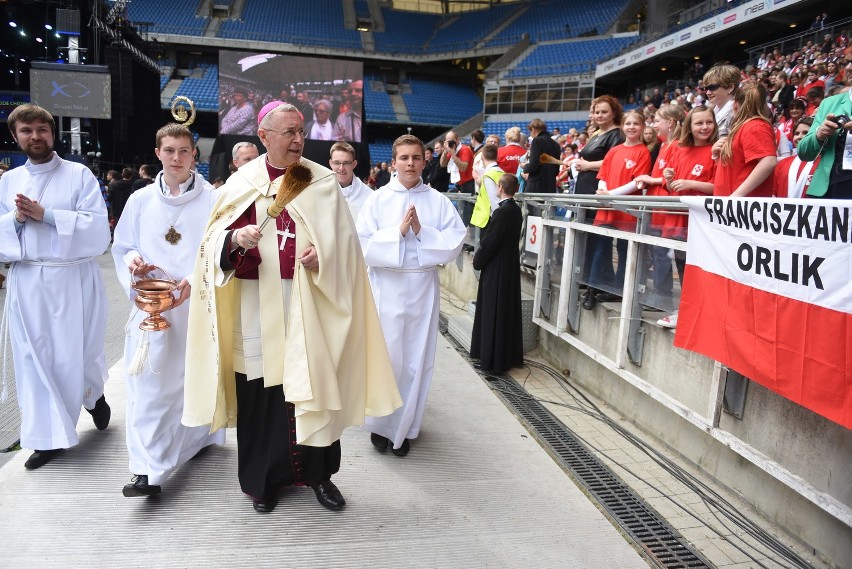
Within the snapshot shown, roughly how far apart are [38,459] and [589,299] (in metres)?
4.02

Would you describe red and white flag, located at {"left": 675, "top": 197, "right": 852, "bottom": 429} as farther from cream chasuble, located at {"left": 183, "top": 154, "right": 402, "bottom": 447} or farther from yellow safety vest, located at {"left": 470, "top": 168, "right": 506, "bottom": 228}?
yellow safety vest, located at {"left": 470, "top": 168, "right": 506, "bottom": 228}

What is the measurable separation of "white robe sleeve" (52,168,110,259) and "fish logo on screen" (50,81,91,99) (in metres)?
10.8

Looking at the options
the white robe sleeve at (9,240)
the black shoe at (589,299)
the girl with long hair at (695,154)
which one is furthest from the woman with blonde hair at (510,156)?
the white robe sleeve at (9,240)

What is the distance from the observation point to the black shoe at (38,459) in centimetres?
354

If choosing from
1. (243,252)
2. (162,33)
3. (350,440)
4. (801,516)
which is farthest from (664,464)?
(162,33)

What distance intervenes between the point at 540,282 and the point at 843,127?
3.17m

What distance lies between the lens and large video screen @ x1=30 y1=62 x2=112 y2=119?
41.9 ft

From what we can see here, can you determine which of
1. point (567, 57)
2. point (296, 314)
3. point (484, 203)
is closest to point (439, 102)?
point (567, 57)

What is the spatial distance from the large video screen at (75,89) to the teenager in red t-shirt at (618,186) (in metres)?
11.1

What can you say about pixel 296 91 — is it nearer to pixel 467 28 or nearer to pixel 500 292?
pixel 500 292

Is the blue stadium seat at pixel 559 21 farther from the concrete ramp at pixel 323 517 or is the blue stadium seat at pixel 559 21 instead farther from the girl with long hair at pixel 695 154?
the concrete ramp at pixel 323 517

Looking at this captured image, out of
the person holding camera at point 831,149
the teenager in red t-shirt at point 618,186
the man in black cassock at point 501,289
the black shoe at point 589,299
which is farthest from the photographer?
the man in black cassock at point 501,289

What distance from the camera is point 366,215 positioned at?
4164 mm

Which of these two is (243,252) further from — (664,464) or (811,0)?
(811,0)
